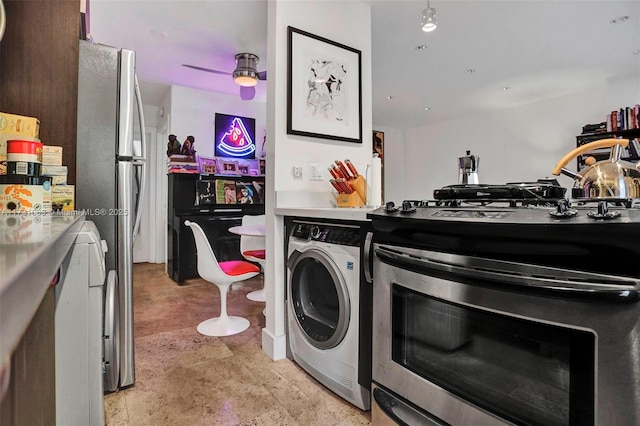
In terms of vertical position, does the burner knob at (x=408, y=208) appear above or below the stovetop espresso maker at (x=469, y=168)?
below

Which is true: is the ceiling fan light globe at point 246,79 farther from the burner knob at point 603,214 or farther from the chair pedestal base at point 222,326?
the burner knob at point 603,214

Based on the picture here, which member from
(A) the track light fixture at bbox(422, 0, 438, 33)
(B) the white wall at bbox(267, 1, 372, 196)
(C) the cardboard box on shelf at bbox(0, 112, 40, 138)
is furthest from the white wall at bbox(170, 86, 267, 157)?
(C) the cardboard box on shelf at bbox(0, 112, 40, 138)

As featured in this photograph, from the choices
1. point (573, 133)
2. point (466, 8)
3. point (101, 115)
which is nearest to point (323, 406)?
point (101, 115)

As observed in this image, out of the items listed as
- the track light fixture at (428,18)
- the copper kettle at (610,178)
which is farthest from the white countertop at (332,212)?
the track light fixture at (428,18)

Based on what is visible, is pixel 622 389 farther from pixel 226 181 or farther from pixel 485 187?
pixel 226 181

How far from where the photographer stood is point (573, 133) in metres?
5.14

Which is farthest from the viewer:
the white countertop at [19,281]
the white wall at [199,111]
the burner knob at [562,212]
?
the white wall at [199,111]

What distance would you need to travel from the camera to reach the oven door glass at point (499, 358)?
84 cm

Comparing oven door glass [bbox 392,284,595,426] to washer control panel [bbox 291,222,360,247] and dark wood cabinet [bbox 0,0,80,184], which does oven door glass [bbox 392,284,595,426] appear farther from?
dark wood cabinet [bbox 0,0,80,184]

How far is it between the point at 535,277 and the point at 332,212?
1005 millimetres

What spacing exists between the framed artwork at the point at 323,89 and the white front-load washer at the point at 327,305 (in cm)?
77

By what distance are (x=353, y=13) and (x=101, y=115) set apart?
1983 mm

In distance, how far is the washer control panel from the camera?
1.65 m

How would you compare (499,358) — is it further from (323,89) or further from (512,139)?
(512,139)
